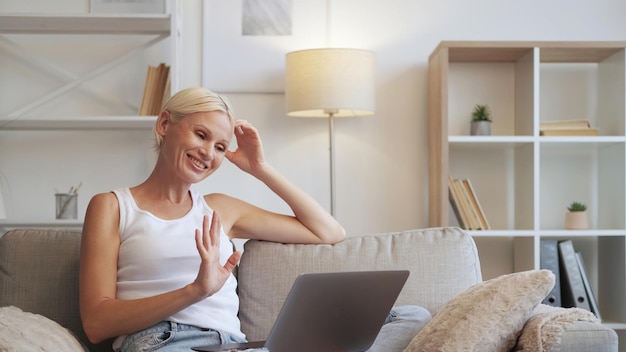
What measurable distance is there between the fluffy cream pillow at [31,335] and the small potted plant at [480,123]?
2.07 m

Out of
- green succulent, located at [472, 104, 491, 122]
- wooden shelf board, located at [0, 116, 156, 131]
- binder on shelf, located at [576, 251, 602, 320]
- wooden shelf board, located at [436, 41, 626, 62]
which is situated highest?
wooden shelf board, located at [436, 41, 626, 62]

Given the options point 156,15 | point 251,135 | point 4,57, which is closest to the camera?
point 251,135

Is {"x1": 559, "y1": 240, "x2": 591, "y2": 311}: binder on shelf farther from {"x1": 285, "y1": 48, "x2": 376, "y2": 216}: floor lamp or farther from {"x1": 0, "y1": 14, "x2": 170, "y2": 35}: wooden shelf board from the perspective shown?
{"x1": 0, "y1": 14, "x2": 170, "y2": 35}: wooden shelf board

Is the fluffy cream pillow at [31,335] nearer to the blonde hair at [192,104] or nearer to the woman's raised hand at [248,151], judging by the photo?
the blonde hair at [192,104]

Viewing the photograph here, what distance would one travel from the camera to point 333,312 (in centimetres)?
180

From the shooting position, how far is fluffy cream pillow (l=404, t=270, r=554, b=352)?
5.80 feet

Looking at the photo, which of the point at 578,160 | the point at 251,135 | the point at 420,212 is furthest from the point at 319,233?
the point at 578,160

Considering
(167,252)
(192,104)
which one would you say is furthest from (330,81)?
(167,252)

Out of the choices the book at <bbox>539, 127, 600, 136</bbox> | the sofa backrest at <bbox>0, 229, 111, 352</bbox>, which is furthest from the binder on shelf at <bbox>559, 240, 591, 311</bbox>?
the sofa backrest at <bbox>0, 229, 111, 352</bbox>

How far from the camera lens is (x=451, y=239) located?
241 cm

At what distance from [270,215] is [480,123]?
57.5 inches

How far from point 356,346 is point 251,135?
2.20 ft

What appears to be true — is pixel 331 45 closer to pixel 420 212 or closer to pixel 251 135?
pixel 420 212

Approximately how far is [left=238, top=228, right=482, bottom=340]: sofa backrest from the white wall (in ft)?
4.30
